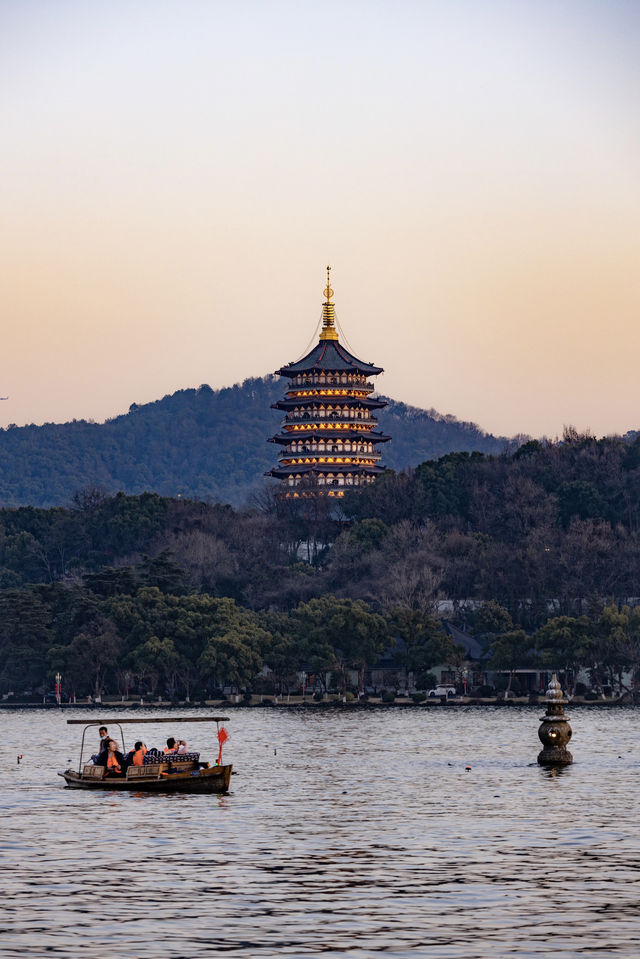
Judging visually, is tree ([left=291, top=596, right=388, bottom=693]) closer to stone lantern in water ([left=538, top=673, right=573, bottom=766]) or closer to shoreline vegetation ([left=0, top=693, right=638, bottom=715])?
shoreline vegetation ([left=0, top=693, right=638, bottom=715])

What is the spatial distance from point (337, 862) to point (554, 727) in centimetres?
2518

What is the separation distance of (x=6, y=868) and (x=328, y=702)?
8968 cm

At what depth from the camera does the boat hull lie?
5669 centimetres

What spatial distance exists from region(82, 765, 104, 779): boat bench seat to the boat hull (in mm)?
350

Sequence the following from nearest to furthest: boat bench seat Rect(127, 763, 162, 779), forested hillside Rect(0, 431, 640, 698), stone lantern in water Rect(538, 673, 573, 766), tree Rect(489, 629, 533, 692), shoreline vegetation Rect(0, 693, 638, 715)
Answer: boat bench seat Rect(127, 763, 162, 779)
stone lantern in water Rect(538, 673, 573, 766)
forested hillside Rect(0, 431, 640, 698)
shoreline vegetation Rect(0, 693, 638, 715)
tree Rect(489, 629, 533, 692)

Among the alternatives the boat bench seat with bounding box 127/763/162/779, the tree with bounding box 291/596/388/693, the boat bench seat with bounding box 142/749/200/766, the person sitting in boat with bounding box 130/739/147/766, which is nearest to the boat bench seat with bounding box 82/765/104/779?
the person sitting in boat with bounding box 130/739/147/766

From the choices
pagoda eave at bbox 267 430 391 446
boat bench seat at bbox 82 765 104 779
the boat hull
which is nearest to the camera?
the boat hull

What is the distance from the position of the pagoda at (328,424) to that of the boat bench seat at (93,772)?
119740 millimetres

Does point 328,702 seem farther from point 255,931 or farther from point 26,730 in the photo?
point 255,931

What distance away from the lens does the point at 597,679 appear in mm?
126562

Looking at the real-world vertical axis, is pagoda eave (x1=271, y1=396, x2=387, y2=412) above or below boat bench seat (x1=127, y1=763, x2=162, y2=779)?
above

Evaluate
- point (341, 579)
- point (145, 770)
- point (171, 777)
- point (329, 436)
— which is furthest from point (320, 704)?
point (171, 777)

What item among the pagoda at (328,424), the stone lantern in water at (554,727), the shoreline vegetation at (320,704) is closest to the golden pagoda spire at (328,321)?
the pagoda at (328,424)

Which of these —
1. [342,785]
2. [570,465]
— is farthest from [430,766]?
[570,465]
